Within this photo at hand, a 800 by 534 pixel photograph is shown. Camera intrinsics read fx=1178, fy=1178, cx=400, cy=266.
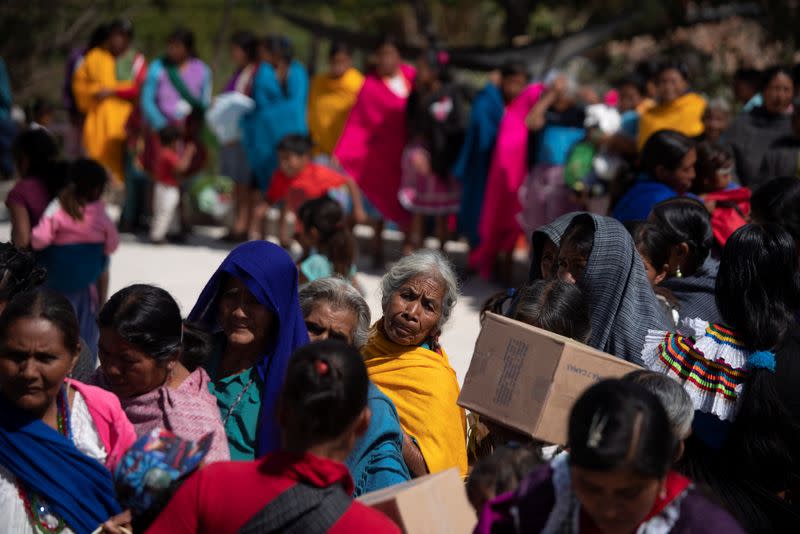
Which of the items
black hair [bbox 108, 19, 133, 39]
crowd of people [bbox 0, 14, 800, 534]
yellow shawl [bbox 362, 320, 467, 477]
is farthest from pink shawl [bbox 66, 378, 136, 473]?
black hair [bbox 108, 19, 133, 39]

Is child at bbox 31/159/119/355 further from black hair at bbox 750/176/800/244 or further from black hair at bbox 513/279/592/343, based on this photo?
black hair at bbox 750/176/800/244

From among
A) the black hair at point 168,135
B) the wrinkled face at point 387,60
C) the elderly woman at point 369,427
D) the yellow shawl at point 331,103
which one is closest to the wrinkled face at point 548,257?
the elderly woman at point 369,427

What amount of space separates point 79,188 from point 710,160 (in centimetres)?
339

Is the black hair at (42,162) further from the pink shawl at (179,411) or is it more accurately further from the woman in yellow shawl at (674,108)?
the woman in yellow shawl at (674,108)

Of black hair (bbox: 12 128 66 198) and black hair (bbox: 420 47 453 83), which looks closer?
black hair (bbox: 12 128 66 198)

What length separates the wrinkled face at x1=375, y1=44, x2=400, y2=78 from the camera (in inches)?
420

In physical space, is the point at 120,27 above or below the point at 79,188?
above

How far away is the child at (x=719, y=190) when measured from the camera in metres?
6.05

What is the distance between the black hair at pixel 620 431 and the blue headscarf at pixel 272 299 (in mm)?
1266

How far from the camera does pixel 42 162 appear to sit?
6.57 m

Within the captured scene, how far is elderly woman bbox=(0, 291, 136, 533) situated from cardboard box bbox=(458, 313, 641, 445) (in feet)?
3.71

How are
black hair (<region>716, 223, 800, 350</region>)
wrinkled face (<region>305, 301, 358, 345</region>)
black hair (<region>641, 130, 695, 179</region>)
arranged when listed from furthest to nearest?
black hair (<region>641, 130, 695, 179</region>) < wrinkled face (<region>305, 301, 358, 345</region>) < black hair (<region>716, 223, 800, 350</region>)

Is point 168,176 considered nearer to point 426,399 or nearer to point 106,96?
point 106,96

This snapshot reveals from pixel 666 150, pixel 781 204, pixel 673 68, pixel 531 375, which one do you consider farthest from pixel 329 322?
pixel 673 68
